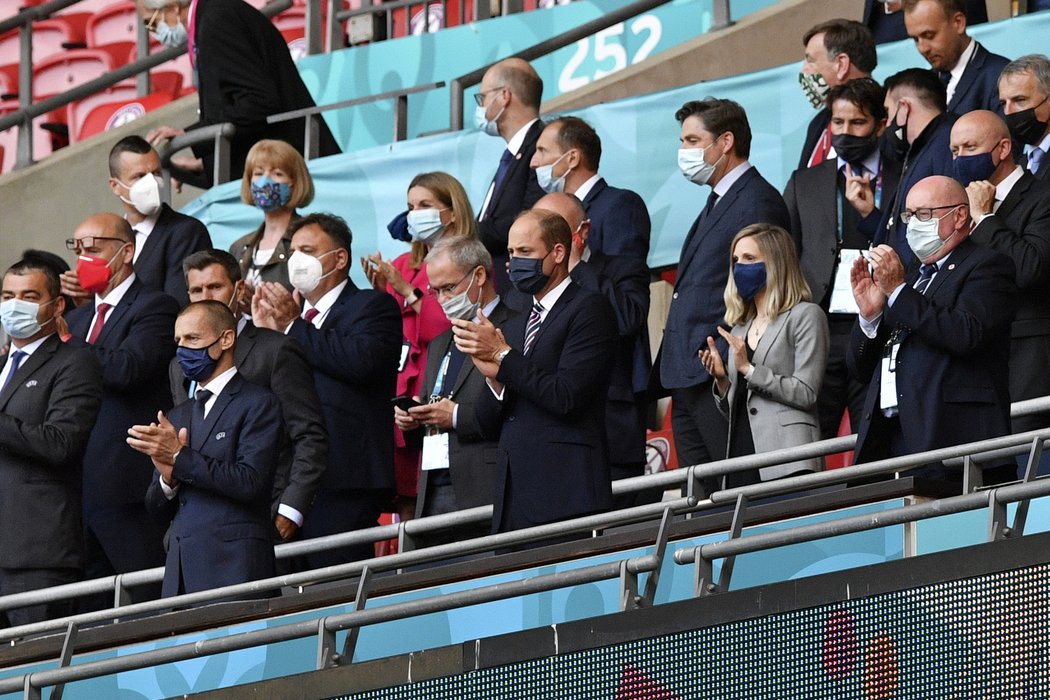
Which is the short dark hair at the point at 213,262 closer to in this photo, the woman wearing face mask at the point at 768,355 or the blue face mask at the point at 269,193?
the blue face mask at the point at 269,193

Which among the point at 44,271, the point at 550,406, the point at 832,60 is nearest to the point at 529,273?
the point at 550,406

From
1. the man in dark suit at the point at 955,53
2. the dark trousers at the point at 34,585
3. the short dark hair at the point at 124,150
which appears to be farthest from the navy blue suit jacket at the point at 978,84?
the dark trousers at the point at 34,585

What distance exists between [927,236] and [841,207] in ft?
4.43

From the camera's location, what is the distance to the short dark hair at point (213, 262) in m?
8.87

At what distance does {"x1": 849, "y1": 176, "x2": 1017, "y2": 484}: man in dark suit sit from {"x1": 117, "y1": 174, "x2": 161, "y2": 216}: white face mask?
3.67m

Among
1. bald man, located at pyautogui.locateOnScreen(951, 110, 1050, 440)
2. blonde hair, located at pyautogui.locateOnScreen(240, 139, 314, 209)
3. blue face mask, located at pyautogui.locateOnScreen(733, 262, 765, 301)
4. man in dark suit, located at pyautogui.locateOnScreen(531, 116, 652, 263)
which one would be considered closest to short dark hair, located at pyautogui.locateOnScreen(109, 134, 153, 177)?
blonde hair, located at pyautogui.locateOnScreen(240, 139, 314, 209)

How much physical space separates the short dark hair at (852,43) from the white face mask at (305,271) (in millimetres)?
2133

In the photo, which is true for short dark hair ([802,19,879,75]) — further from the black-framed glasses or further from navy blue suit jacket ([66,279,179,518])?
the black-framed glasses

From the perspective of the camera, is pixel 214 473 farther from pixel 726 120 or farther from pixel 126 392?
pixel 726 120

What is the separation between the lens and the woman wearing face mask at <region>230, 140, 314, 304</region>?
9336 mm

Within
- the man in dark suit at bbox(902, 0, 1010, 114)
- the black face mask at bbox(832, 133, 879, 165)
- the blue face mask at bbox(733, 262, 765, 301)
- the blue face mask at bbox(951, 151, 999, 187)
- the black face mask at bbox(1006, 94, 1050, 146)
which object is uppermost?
the man in dark suit at bbox(902, 0, 1010, 114)

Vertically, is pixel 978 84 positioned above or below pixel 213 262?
above

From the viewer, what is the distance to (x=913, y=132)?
823cm

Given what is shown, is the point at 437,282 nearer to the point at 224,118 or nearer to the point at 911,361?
the point at 911,361
